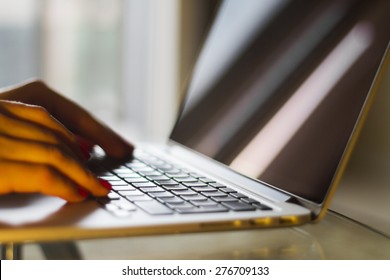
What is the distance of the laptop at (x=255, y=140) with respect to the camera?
48cm

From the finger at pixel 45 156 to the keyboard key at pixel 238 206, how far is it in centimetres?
13

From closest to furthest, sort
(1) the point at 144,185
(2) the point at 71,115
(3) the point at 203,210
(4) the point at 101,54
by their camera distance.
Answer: (3) the point at 203,210
(1) the point at 144,185
(2) the point at 71,115
(4) the point at 101,54

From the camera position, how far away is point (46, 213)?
476 mm

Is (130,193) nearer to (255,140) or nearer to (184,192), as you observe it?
(184,192)

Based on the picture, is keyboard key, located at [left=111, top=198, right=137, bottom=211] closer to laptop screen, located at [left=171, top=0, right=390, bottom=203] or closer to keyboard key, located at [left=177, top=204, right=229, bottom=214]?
keyboard key, located at [left=177, top=204, right=229, bottom=214]

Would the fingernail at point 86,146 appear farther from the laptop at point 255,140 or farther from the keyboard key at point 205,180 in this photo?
the keyboard key at point 205,180

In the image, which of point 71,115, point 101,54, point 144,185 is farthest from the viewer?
point 101,54

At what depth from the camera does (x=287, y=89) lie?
63 cm

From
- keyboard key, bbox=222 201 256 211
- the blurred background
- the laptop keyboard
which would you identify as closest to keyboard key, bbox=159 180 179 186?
the laptop keyboard

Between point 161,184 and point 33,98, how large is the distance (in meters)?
0.25

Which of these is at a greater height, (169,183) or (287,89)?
(287,89)

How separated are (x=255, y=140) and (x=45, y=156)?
0.81 feet

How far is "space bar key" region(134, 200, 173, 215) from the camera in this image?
0.49 m

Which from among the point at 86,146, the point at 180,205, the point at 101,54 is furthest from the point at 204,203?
the point at 101,54
